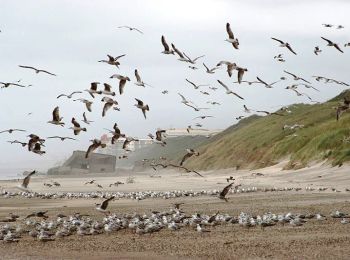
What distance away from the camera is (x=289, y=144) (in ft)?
188

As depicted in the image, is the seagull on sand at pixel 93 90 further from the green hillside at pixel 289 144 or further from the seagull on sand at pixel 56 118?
the green hillside at pixel 289 144

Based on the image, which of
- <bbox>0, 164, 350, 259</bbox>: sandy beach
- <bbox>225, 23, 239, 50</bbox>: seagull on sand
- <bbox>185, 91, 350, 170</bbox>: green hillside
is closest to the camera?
<bbox>0, 164, 350, 259</bbox>: sandy beach

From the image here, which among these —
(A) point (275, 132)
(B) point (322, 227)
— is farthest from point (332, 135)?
(B) point (322, 227)

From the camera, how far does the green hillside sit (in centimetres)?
4650

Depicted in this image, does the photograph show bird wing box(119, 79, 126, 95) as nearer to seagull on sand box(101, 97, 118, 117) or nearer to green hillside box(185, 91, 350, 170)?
seagull on sand box(101, 97, 118, 117)

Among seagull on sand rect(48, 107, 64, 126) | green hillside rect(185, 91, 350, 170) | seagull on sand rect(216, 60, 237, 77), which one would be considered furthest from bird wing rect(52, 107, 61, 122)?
green hillside rect(185, 91, 350, 170)

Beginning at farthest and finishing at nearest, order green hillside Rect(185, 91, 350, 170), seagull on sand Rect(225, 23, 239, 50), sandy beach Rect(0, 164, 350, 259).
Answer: green hillside Rect(185, 91, 350, 170) → seagull on sand Rect(225, 23, 239, 50) → sandy beach Rect(0, 164, 350, 259)

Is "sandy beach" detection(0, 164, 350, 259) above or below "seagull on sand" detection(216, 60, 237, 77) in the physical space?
below

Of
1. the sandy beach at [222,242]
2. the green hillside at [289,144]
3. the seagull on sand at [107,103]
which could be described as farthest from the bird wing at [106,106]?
the green hillside at [289,144]

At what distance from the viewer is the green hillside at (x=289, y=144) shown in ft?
153

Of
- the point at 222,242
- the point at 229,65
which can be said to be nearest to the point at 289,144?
the point at 229,65

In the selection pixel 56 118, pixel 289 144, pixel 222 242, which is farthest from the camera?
pixel 289 144

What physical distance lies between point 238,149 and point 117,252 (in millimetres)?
55085

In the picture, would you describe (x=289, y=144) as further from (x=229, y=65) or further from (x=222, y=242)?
(x=222, y=242)
